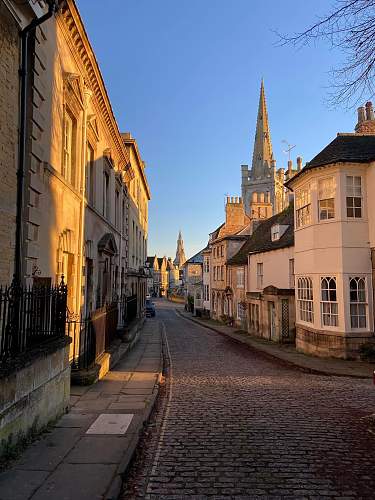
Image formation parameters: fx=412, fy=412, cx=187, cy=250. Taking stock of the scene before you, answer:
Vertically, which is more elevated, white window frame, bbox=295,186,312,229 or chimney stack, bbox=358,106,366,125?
chimney stack, bbox=358,106,366,125

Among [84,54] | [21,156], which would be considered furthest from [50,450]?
[84,54]

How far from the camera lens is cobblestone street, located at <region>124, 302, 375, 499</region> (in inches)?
183

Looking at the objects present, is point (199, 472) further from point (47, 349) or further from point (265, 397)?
point (265, 397)

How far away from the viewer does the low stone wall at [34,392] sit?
4.75 m

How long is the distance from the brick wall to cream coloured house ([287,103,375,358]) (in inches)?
475

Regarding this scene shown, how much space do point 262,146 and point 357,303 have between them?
10033 centimetres

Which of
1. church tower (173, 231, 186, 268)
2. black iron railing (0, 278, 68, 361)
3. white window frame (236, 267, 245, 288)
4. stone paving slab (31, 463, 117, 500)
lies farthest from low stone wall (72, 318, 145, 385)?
church tower (173, 231, 186, 268)

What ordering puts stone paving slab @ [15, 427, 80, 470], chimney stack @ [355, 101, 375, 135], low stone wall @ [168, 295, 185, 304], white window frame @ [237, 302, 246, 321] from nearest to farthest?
stone paving slab @ [15, 427, 80, 470]
chimney stack @ [355, 101, 375, 135]
white window frame @ [237, 302, 246, 321]
low stone wall @ [168, 295, 185, 304]

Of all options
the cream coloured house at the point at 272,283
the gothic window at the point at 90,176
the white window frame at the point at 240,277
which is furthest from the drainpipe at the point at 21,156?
the white window frame at the point at 240,277

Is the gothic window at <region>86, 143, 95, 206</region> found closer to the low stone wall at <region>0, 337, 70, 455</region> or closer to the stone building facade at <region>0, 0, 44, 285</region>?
the stone building facade at <region>0, 0, 44, 285</region>

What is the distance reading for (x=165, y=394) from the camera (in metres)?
9.75

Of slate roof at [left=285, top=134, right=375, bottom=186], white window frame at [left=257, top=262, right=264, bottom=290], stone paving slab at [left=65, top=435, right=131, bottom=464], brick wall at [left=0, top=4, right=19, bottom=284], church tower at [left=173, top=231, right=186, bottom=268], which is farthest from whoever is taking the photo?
church tower at [left=173, top=231, right=186, bottom=268]

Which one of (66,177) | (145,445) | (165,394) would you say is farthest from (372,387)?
(66,177)

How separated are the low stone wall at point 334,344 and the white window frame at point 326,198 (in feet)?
15.0
